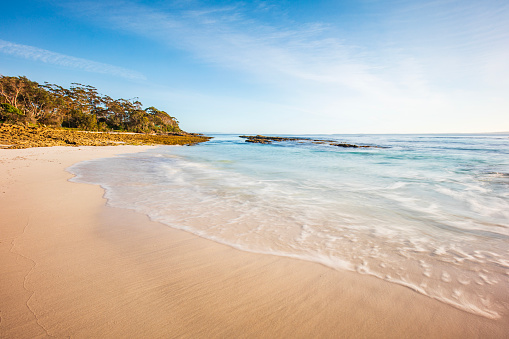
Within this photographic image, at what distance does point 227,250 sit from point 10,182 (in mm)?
6614

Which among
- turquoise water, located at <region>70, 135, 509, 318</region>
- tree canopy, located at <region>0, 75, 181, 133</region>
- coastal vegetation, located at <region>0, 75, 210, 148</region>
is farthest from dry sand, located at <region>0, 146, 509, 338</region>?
tree canopy, located at <region>0, 75, 181, 133</region>

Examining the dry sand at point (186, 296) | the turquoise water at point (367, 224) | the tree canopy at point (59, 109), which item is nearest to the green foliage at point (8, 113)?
the tree canopy at point (59, 109)

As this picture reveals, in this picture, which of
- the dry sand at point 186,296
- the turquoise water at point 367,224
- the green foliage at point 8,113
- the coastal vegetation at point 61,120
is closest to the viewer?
the dry sand at point 186,296

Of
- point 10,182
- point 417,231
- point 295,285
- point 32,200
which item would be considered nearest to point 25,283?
point 295,285

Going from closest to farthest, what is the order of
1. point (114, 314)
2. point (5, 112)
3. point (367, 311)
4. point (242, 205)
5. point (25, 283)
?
point (114, 314) < point (367, 311) < point (25, 283) < point (242, 205) < point (5, 112)

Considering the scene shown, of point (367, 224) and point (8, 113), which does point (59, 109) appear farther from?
point (367, 224)

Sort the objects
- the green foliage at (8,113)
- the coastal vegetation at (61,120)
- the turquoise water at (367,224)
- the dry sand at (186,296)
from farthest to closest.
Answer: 1. the green foliage at (8,113)
2. the coastal vegetation at (61,120)
3. the turquoise water at (367,224)
4. the dry sand at (186,296)

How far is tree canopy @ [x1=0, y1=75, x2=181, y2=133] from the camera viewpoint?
3497 cm

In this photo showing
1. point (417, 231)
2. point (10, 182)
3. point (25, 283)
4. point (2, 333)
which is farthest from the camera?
point (10, 182)

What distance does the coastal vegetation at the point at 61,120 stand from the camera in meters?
19.2

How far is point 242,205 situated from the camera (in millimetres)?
4852

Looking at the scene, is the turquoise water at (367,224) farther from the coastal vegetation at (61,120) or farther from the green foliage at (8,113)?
the green foliage at (8,113)

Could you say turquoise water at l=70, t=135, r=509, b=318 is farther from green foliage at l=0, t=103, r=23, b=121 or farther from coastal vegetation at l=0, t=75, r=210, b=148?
green foliage at l=0, t=103, r=23, b=121

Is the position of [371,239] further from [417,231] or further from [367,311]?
[367,311]
